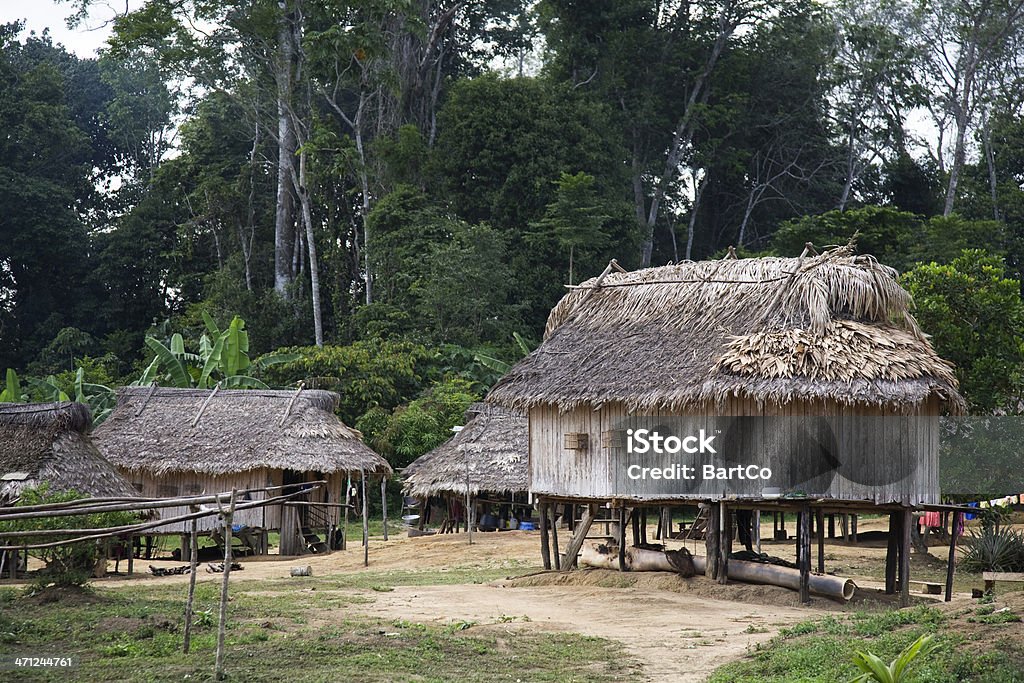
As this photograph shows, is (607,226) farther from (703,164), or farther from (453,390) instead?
(453,390)

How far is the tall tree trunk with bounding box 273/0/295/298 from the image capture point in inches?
1524

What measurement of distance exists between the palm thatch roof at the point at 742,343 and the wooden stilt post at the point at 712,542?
1776 millimetres

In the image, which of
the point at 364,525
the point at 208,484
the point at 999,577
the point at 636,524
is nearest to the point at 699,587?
the point at 636,524

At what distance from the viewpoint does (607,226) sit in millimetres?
39500

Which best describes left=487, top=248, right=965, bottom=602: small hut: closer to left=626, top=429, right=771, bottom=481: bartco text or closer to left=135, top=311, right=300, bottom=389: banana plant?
left=626, top=429, right=771, bottom=481: bartco text

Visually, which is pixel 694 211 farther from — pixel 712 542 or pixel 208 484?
pixel 712 542

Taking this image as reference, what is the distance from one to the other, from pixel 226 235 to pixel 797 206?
21806 millimetres

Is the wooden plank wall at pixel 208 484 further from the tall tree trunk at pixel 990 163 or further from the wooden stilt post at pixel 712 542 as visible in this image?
the tall tree trunk at pixel 990 163

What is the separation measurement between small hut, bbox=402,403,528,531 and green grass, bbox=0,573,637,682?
11680 millimetres

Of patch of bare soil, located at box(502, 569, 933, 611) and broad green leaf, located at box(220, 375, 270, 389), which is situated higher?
broad green leaf, located at box(220, 375, 270, 389)

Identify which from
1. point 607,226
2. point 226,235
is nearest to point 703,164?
point 607,226

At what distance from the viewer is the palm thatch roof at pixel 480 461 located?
27.0 metres

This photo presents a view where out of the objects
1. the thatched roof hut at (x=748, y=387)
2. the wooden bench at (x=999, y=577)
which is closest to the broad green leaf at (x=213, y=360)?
the thatched roof hut at (x=748, y=387)

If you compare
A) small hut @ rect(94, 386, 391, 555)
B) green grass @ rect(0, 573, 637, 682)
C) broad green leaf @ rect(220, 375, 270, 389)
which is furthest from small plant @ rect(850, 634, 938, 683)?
broad green leaf @ rect(220, 375, 270, 389)
